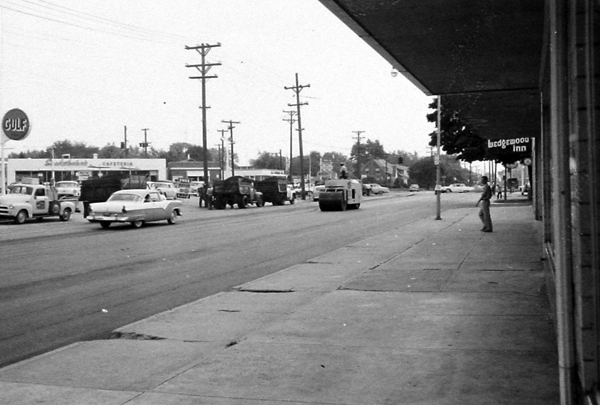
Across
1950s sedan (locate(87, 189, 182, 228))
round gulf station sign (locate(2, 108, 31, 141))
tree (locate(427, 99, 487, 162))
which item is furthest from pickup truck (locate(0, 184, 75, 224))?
tree (locate(427, 99, 487, 162))

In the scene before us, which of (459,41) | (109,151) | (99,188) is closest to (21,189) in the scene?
(99,188)

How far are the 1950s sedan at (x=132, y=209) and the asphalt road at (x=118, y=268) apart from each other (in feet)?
1.61

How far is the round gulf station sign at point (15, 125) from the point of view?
3838 cm

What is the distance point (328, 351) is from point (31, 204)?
28.2 meters

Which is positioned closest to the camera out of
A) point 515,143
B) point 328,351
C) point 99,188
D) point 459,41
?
point 328,351

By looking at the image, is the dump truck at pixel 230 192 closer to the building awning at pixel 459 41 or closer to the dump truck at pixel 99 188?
the dump truck at pixel 99 188

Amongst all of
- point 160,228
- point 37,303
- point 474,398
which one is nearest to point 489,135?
point 160,228

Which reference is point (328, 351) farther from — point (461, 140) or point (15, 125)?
point (461, 140)

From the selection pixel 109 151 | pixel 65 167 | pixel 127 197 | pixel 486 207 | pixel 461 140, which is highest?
pixel 109 151

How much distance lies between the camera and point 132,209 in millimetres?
26750

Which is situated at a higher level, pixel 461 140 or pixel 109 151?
pixel 109 151

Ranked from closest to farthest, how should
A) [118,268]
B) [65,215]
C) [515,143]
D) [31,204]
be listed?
[118,268] → [31,204] → [65,215] → [515,143]

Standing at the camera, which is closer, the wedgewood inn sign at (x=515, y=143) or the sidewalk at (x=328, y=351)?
the sidewalk at (x=328, y=351)

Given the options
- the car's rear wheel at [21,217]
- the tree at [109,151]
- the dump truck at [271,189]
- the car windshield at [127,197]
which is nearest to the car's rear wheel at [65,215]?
the car's rear wheel at [21,217]
